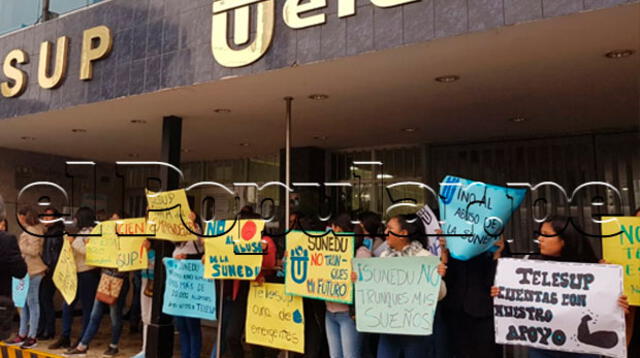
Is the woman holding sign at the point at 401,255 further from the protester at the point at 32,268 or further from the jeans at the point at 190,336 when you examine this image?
the protester at the point at 32,268

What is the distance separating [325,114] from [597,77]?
310cm

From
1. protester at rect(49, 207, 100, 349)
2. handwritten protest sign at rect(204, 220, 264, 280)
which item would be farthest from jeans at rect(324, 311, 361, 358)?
protester at rect(49, 207, 100, 349)

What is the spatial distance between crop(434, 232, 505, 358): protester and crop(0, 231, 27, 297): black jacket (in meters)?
3.61

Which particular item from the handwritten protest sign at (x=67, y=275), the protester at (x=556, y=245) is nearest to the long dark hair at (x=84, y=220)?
the handwritten protest sign at (x=67, y=275)

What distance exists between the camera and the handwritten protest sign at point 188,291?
5672mm

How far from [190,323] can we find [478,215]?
3.52 metres

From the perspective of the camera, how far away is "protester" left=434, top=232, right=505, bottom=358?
181 inches

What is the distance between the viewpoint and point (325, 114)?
22.1 feet

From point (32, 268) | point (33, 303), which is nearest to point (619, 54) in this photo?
point (32, 268)

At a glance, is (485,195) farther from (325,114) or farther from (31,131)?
(31,131)

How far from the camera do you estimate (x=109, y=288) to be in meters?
6.71

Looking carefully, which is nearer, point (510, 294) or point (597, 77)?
point (510, 294)

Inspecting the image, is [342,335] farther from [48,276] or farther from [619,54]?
[48,276]

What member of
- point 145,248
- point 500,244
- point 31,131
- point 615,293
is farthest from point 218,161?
point 615,293
